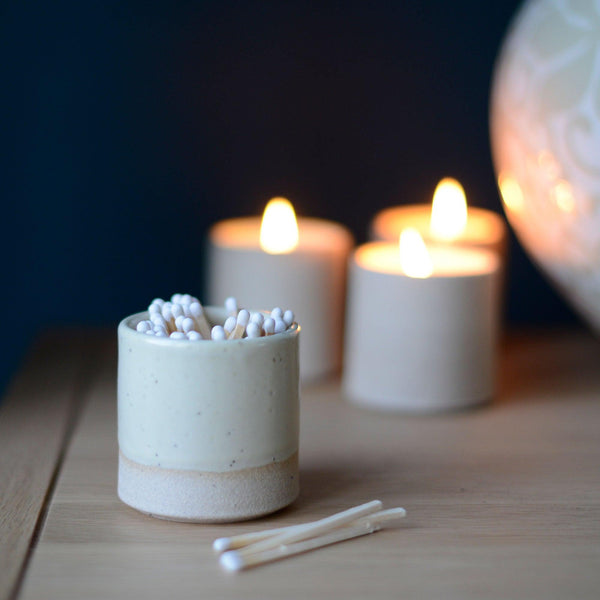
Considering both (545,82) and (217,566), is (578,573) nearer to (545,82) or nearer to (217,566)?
(217,566)

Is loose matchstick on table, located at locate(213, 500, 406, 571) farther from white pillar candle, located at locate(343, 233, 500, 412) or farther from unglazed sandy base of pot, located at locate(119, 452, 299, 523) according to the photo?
white pillar candle, located at locate(343, 233, 500, 412)

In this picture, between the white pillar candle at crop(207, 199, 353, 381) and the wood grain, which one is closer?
the wood grain

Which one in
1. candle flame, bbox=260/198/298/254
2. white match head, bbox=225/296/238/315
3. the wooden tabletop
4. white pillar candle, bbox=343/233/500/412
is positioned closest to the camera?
the wooden tabletop

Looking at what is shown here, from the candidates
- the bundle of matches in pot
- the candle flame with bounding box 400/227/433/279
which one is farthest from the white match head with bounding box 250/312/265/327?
the candle flame with bounding box 400/227/433/279

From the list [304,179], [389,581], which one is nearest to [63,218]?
[304,179]

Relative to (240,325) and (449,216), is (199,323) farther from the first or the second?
(449,216)
